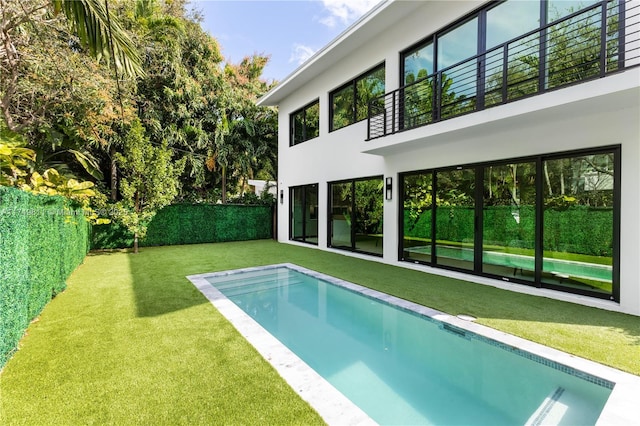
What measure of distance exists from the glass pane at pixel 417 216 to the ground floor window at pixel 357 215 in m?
1.22

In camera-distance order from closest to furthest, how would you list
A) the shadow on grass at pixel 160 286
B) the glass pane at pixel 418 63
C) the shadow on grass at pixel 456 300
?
1. the shadow on grass at pixel 456 300
2. the shadow on grass at pixel 160 286
3. the glass pane at pixel 418 63

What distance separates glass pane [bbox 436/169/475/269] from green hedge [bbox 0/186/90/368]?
29.4 ft

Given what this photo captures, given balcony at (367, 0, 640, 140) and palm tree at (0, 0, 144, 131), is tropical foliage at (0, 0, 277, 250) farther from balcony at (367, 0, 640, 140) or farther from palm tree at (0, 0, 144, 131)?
balcony at (367, 0, 640, 140)

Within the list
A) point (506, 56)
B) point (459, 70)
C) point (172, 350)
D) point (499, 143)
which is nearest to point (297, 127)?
point (459, 70)

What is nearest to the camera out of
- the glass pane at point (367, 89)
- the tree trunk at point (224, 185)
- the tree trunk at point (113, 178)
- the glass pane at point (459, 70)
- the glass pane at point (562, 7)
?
the glass pane at point (562, 7)

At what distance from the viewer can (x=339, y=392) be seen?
3.24 meters

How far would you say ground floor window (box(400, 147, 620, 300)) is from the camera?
607 centimetres

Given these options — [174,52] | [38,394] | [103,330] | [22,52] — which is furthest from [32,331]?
[174,52]

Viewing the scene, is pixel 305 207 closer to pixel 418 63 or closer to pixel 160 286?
pixel 418 63

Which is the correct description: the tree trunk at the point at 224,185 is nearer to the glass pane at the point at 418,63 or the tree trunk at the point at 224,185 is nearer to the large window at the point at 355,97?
the large window at the point at 355,97

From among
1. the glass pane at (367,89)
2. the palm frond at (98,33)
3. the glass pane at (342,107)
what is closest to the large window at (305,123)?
the glass pane at (342,107)

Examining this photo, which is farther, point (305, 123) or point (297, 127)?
point (297, 127)

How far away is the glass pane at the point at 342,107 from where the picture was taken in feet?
39.6

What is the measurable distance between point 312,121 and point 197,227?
26.5 ft
